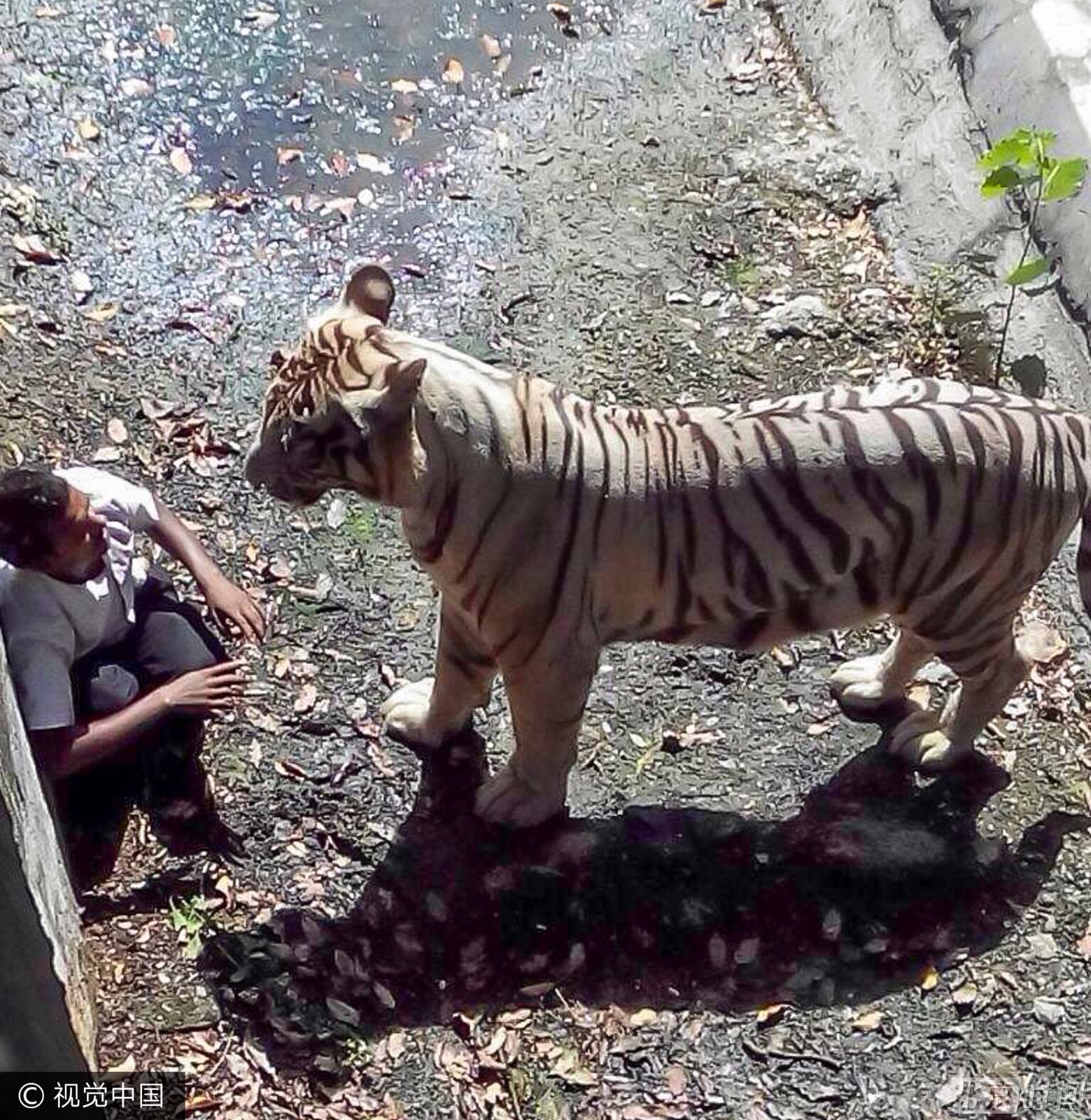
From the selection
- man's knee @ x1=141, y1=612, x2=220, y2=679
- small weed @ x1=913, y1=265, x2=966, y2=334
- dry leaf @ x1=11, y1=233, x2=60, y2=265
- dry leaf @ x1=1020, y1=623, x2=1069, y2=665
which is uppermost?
dry leaf @ x1=11, y1=233, x2=60, y2=265

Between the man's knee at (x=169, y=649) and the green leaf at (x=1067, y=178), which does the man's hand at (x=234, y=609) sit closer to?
the man's knee at (x=169, y=649)

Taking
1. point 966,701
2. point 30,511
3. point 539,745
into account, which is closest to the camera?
point 30,511

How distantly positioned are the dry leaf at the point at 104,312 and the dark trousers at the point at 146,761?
51.1 inches

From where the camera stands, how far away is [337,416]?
3.30 meters

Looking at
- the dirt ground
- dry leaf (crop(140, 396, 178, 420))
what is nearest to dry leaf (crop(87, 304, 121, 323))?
the dirt ground

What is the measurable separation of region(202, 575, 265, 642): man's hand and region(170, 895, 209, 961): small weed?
2.53ft

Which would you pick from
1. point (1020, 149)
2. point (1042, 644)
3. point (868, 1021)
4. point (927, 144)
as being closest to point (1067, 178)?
point (1020, 149)

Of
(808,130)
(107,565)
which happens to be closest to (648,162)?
(808,130)

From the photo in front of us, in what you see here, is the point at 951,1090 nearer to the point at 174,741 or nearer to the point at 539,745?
the point at 539,745

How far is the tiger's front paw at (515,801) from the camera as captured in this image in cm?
412

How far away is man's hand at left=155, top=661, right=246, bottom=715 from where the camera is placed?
164 inches

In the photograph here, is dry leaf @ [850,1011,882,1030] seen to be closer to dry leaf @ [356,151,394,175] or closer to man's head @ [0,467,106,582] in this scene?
man's head @ [0,467,106,582]

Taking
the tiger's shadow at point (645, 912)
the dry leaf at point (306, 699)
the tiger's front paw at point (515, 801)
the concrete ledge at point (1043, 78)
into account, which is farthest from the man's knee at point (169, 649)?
the concrete ledge at point (1043, 78)

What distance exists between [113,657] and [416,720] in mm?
792
